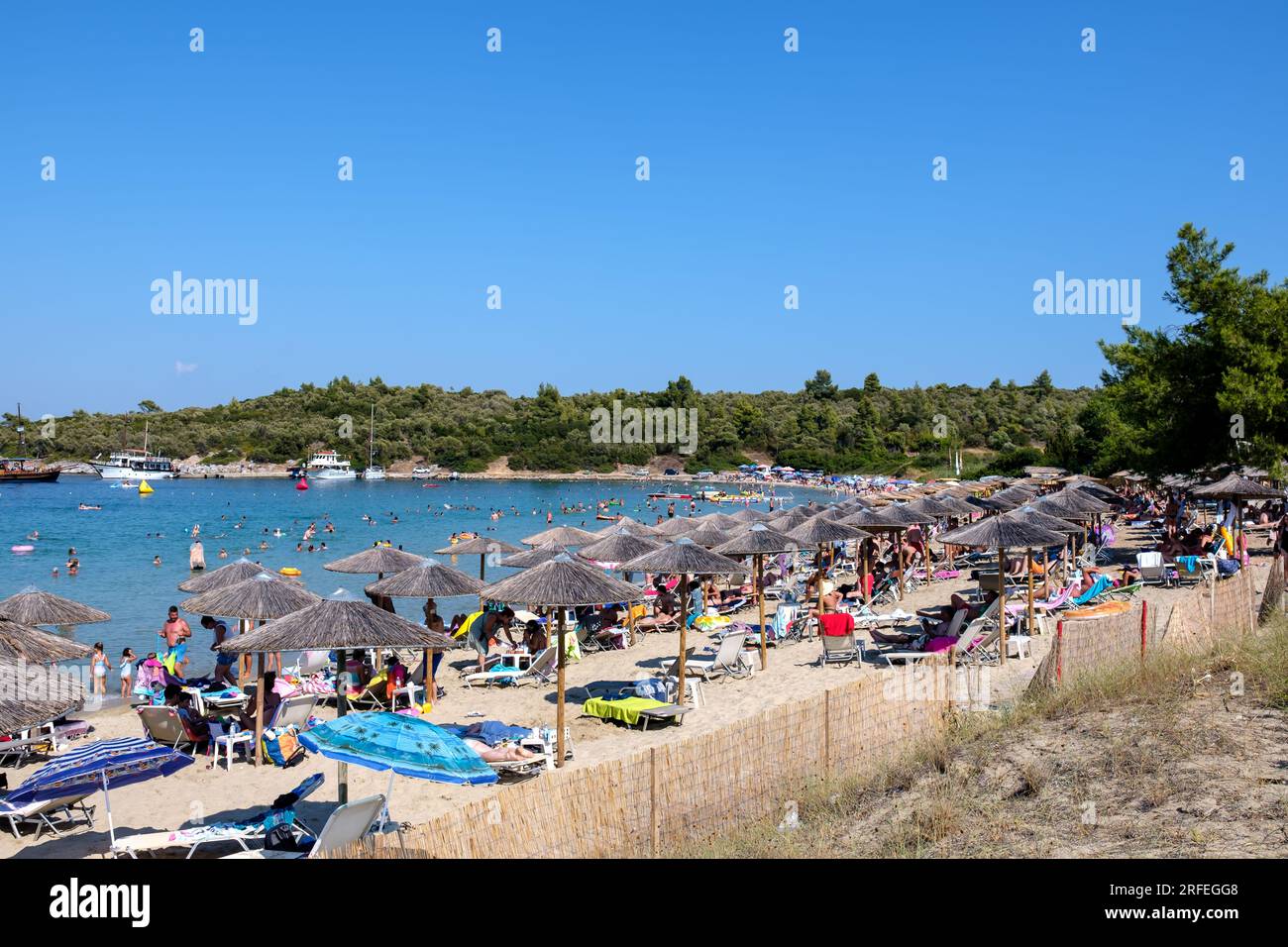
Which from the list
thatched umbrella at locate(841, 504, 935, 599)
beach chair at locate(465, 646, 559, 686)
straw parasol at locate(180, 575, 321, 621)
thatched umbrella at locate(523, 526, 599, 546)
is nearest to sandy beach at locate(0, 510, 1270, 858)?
beach chair at locate(465, 646, 559, 686)

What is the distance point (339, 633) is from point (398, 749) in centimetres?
212

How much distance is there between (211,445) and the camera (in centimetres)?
11031

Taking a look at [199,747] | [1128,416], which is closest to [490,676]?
[199,747]

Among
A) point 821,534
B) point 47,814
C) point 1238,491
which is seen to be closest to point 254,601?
Answer: point 47,814

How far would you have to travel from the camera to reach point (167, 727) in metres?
9.62

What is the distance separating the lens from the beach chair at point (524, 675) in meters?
13.1

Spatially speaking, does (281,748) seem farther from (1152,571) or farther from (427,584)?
(1152,571)

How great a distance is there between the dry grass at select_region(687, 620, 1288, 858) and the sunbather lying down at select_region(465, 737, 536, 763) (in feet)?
9.11

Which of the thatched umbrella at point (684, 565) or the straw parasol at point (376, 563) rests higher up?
the thatched umbrella at point (684, 565)

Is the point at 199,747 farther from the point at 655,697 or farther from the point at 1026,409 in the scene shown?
the point at 1026,409

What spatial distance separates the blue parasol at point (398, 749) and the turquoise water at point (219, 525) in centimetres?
1209

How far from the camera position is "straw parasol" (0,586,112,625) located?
1239cm

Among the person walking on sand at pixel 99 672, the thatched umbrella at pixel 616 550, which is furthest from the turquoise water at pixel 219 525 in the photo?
the thatched umbrella at pixel 616 550

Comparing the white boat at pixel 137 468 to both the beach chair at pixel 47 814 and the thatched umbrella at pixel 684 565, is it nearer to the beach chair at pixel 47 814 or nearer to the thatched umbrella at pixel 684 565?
the thatched umbrella at pixel 684 565
